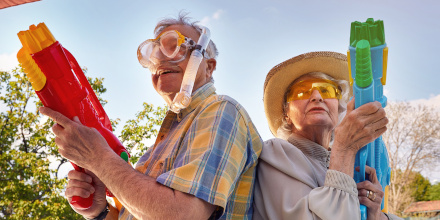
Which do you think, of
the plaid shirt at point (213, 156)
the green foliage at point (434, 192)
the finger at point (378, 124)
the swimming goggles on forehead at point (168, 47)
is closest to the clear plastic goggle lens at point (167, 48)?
the swimming goggles on forehead at point (168, 47)

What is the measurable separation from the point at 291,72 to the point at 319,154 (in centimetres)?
72

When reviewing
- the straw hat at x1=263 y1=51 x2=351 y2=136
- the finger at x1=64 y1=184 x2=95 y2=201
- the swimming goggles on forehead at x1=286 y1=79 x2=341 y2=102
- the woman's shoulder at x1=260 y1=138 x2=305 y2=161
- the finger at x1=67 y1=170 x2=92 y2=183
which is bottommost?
the finger at x1=64 y1=184 x2=95 y2=201

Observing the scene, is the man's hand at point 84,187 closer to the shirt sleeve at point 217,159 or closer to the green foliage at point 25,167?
the shirt sleeve at point 217,159

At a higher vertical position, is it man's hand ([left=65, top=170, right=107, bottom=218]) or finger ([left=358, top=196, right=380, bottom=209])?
finger ([left=358, top=196, right=380, bottom=209])

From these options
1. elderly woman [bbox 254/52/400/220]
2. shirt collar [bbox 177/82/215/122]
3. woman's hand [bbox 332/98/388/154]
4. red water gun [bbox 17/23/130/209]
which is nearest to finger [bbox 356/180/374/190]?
elderly woman [bbox 254/52/400/220]

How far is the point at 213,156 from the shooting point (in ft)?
5.25

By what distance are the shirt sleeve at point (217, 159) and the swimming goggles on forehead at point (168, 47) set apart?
54cm

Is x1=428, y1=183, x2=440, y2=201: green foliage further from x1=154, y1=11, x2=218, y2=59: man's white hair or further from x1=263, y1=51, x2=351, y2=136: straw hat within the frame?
x1=154, y1=11, x2=218, y2=59: man's white hair

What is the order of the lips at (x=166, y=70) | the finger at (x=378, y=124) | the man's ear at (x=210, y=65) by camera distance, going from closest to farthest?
1. the finger at (x=378, y=124)
2. the lips at (x=166, y=70)
3. the man's ear at (x=210, y=65)

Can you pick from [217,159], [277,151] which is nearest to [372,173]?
[277,151]

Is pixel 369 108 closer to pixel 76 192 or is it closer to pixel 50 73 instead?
pixel 50 73

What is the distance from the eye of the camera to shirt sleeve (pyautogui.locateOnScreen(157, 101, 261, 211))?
5.06 feet

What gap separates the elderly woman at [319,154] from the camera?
1710mm

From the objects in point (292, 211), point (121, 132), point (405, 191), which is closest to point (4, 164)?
point (121, 132)
